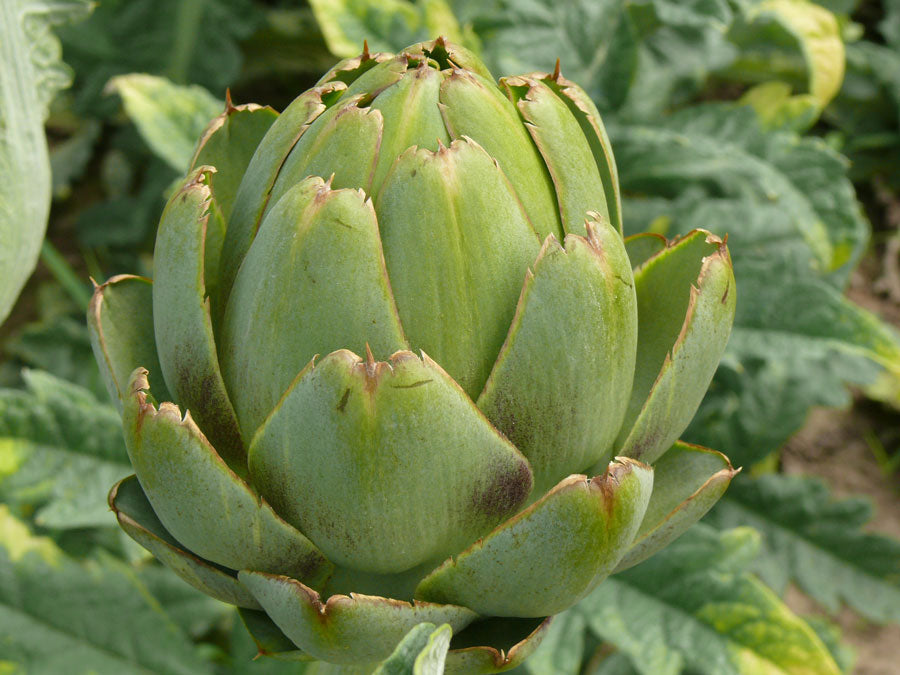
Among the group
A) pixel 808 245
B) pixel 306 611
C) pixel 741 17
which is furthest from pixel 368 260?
pixel 741 17

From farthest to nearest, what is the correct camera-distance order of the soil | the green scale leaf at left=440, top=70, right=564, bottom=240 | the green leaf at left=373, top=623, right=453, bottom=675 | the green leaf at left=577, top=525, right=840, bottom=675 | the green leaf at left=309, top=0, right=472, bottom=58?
the soil
the green leaf at left=309, top=0, right=472, bottom=58
the green leaf at left=577, top=525, right=840, bottom=675
the green scale leaf at left=440, top=70, right=564, bottom=240
the green leaf at left=373, top=623, right=453, bottom=675

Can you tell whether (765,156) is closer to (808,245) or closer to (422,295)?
(808,245)

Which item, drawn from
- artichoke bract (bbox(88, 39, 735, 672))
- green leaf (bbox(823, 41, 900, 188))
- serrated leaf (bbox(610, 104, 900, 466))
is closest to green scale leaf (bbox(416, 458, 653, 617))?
artichoke bract (bbox(88, 39, 735, 672))

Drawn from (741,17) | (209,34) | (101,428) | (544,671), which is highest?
(741,17)

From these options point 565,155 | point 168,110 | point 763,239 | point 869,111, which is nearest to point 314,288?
point 565,155

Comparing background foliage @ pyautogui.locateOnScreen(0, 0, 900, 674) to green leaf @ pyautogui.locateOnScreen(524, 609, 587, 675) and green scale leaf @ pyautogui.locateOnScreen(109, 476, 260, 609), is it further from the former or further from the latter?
green scale leaf @ pyautogui.locateOnScreen(109, 476, 260, 609)

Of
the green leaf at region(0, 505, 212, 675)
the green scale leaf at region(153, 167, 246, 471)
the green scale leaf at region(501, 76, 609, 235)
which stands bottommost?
the green leaf at region(0, 505, 212, 675)
